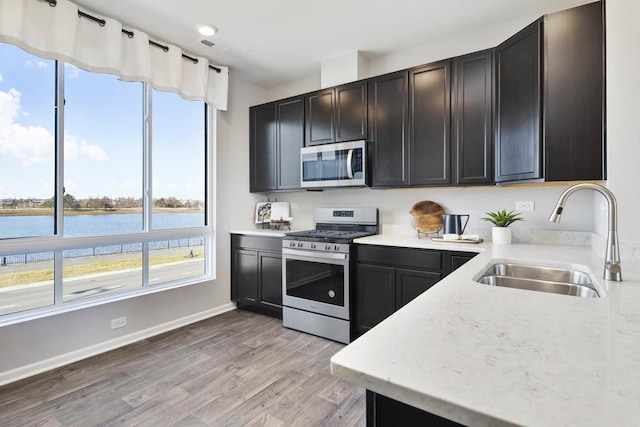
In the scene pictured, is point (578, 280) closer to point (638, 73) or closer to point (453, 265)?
point (453, 265)

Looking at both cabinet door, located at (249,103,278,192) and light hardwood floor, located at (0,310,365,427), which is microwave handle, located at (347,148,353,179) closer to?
cabinet door, located at (249,103,278,192)

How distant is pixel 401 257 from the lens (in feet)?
8.46

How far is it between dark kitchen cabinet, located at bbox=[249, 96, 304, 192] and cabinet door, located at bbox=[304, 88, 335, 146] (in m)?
0.09

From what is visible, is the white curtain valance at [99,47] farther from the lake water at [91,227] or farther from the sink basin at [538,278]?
the sink basin at [538,278]

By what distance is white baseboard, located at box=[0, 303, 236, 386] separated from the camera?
222cm

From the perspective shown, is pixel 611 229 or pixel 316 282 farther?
pixel 316 282

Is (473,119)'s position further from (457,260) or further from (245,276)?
(245,276)

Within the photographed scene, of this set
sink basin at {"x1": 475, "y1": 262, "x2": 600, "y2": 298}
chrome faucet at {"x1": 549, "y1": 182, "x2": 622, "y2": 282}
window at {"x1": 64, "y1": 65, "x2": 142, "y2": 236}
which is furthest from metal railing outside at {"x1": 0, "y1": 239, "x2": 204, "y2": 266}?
chrome faucet at {"x1": 549, "y1": 182, "x2": 622, "y2": 282}

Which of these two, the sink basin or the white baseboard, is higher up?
the sink basin

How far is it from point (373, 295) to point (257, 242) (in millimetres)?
1448

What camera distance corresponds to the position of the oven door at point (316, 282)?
282 cm

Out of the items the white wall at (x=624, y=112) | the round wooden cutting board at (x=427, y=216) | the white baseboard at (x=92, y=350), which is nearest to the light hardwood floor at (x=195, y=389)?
the white baseboard at (x=92, y=350)

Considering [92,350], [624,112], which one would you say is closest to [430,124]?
[624,112]

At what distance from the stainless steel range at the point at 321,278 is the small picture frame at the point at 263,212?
0.88 m
